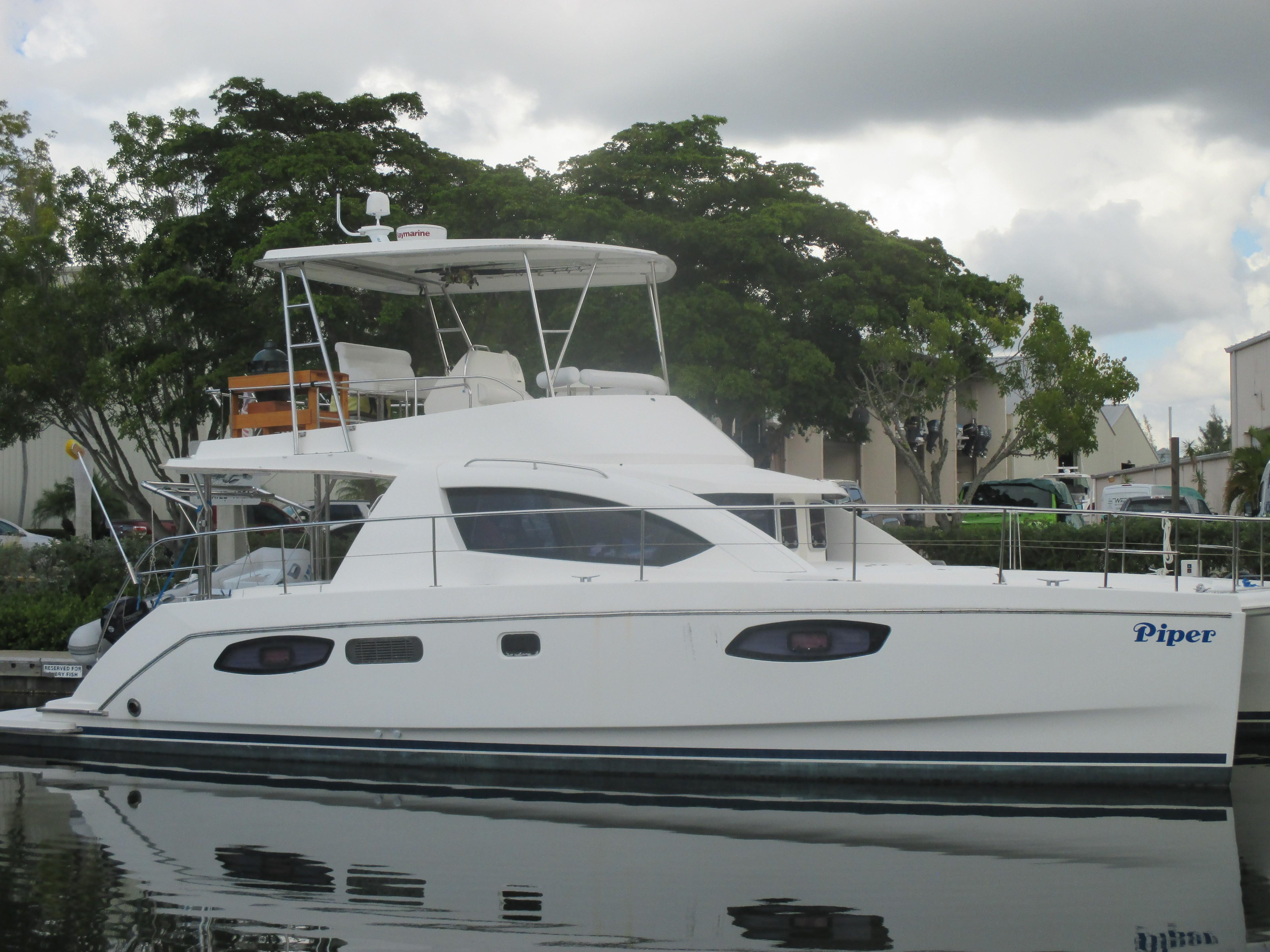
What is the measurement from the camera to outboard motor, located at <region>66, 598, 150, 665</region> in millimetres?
9555

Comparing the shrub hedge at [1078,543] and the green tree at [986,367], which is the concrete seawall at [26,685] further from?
the green tree at [986,367]

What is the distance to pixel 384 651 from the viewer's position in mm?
7867

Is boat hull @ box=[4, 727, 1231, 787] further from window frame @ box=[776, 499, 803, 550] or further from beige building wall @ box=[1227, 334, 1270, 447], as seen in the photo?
beige building wall @ box=[1227, 334, 1270, 447]

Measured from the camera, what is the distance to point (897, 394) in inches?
892

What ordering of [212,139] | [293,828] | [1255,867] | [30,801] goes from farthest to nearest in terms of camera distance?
[212,139]
[30,801]
[293,828]
[1255,867]

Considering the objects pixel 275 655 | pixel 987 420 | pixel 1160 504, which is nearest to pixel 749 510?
pixel 275 655

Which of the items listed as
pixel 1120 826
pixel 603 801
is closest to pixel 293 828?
pixel 603 801

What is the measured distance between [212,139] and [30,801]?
16864 mm

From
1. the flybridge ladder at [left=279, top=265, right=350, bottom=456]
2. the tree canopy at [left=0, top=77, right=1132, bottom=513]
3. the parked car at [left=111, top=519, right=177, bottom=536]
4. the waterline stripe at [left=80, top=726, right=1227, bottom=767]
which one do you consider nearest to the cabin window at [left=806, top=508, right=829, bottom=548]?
the waterline stripe at [left=80, top=726, right=1227, bottom=767]

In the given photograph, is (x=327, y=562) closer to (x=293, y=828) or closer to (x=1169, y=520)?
(x=293, y=828)

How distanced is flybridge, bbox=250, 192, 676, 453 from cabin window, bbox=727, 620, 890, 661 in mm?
2743

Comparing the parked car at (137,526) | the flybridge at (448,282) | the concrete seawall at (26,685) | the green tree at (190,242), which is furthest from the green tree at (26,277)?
the flybridge at (448,282)

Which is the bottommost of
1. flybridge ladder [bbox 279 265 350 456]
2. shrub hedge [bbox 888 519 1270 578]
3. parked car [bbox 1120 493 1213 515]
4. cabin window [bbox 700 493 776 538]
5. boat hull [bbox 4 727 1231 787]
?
boat hull [bbox 4 727 1231 787]

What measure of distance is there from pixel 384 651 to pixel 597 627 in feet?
5.08
